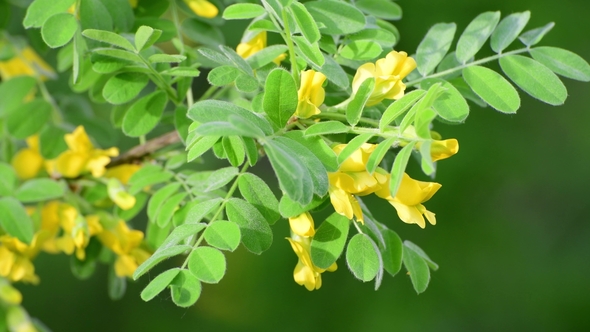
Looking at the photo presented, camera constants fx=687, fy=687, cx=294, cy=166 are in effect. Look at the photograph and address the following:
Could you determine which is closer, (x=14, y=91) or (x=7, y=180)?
(x=7, y=180)

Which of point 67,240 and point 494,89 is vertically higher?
point 494,89

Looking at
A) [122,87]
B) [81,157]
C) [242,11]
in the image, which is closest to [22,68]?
[81,157]

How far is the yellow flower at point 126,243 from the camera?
69 cm

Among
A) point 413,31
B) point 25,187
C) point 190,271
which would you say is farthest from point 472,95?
point 413,31

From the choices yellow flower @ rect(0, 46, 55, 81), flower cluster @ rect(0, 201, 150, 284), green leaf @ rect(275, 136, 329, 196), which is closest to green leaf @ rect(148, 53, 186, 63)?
green leaf @ rect(275, 136, 329, 196)

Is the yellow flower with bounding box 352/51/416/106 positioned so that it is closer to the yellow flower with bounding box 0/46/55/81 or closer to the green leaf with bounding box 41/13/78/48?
the green leaf with bounding box 41/13/78/48

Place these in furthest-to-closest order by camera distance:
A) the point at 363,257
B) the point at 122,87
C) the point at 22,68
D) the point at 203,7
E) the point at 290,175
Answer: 1. the point at 22,68
2. the point at 203,7
3. the point at 122,87
4. the point at 363,257
5. the point at 290,175

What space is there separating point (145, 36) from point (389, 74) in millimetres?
185

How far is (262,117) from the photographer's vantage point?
0.46 m

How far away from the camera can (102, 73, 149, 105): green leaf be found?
22.9 inches

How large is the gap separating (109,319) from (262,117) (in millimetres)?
1467

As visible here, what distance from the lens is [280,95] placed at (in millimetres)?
458

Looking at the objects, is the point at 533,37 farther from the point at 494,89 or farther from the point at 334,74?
the point at 334,74

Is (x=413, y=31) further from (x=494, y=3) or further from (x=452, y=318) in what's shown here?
(x=452, y=318)
